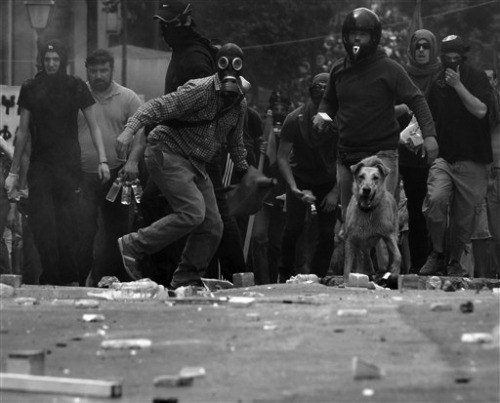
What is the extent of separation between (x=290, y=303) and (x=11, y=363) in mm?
3086

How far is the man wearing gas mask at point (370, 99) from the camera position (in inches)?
A: 560

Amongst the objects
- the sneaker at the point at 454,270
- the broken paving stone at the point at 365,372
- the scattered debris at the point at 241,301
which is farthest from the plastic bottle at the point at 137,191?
the broken paving stone at the point at 365,372

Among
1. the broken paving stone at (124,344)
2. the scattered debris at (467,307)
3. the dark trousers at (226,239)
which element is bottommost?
the broken paving stone at (124,344)

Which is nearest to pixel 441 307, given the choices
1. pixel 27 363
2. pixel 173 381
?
pixel 173 381

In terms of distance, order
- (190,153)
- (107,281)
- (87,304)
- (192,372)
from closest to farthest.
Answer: (192,372) < (87,304) < (190,153) < (107,281)

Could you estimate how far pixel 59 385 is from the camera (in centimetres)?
775

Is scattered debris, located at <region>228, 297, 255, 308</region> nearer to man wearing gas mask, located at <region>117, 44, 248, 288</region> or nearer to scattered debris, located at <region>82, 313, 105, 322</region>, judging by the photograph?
scattered debris, located at <region>82, 313, 105, 322</region>

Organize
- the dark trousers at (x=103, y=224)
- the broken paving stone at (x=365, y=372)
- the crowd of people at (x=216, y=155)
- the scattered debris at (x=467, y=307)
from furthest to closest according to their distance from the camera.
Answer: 1. the dark trousers at (x=103, y=224)
2. the crowd of people at (x=216, y=155)
3. the scattered debris at (x=467, y=307)
4. the broken paving stone at (x=365, y=372)

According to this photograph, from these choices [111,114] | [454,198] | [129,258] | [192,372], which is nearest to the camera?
[192,372]

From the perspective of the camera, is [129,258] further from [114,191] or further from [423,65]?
[423,65]

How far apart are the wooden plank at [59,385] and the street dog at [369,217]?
6.20 meters

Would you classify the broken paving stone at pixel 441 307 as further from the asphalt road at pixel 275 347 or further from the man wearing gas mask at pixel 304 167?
the man wearing gas mask at pixel 304 167

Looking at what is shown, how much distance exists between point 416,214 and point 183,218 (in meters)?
3.08

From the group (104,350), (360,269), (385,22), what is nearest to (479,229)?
(360,269)
